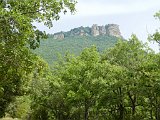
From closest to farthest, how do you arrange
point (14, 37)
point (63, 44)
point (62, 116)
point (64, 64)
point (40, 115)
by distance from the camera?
point (14, 37) → point (64, 64) → point (62, 116) → point (40, 115) → point (63, 44)

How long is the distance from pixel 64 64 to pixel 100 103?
13181 mm

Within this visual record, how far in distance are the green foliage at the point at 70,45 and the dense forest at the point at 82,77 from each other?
2825 inches

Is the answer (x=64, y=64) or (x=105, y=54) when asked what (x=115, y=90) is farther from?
(x=64, y=64)

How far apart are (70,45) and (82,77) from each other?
116609mm

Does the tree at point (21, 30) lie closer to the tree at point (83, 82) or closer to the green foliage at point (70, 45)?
the tree at point (83, 82)

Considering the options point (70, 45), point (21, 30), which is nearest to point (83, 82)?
point (21, 30)

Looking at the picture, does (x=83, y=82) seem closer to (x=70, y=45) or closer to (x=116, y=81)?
(x=116, y=81)

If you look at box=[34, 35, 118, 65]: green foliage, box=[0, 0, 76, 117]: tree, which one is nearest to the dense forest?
box=[0, 0, 76, 117]: tree

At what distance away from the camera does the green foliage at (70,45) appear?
138m

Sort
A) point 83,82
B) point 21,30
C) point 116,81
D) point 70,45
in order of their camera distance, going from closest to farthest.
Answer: point 21,30 → point 116,81 → point 83,82 → point 70,45

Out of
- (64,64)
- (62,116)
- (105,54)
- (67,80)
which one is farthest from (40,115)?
(105,54)

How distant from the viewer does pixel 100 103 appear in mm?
43469

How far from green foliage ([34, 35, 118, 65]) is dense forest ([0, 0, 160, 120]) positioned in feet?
235

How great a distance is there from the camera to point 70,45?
16050 centimetres
